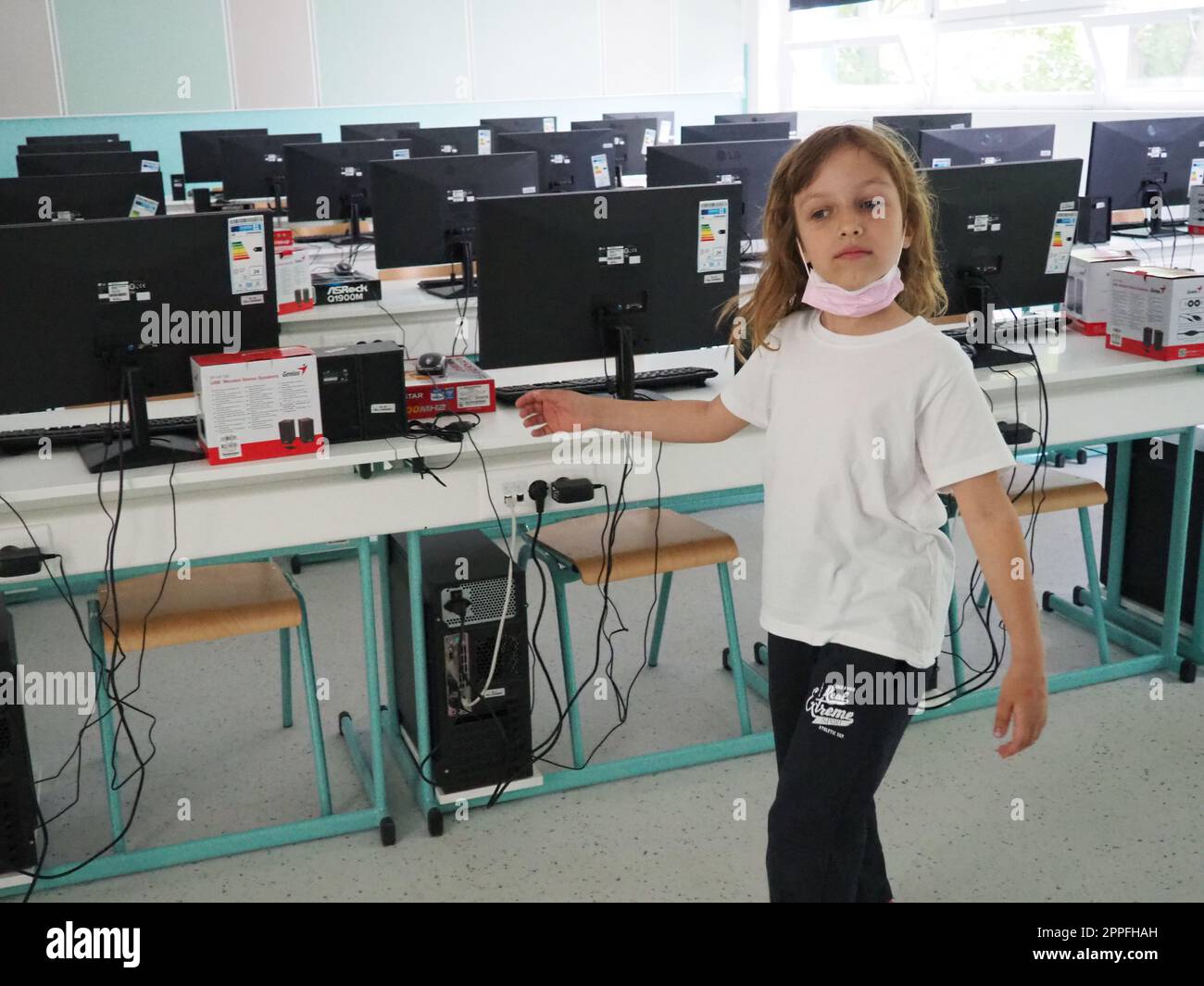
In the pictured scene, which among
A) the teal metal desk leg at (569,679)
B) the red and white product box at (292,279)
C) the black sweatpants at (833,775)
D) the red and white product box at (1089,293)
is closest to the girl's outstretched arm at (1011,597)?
the black sweatpants at (833,775)

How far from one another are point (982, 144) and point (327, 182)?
2.49 m

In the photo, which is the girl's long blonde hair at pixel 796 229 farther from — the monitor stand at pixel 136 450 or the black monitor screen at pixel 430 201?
the black monitor screen at pixel 430 201

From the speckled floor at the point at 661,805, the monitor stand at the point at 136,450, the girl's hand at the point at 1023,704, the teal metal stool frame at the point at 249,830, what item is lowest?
the speckled floor at the point at 661,805

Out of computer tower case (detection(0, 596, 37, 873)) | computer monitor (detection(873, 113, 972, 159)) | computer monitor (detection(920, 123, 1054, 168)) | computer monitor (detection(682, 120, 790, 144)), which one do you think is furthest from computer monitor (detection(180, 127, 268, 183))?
computer tower case (detection(0, 596, 37, 873))

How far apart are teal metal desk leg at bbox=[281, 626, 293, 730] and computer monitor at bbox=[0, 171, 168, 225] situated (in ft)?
5.61

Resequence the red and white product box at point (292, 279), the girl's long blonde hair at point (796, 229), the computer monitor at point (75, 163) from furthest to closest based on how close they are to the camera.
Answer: the computer monitor at point (75, 163)
the red and white product box at point (292, 279)
the girl's long blonde hair at point (796, 229)

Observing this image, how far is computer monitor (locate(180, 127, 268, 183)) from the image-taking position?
631 cm

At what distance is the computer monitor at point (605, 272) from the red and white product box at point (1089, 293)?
1.02 meters

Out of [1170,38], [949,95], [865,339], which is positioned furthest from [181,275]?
[949,95]

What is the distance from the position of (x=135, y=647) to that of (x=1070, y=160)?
2196 millimetres

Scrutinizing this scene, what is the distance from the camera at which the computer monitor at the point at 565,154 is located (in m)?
5.12

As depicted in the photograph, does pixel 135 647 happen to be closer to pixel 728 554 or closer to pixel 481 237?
pixel 481 237

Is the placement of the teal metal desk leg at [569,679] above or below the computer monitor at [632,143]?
below

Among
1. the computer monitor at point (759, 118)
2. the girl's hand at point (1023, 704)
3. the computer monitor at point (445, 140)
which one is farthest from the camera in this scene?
the computer monitor at point (759, 118)
